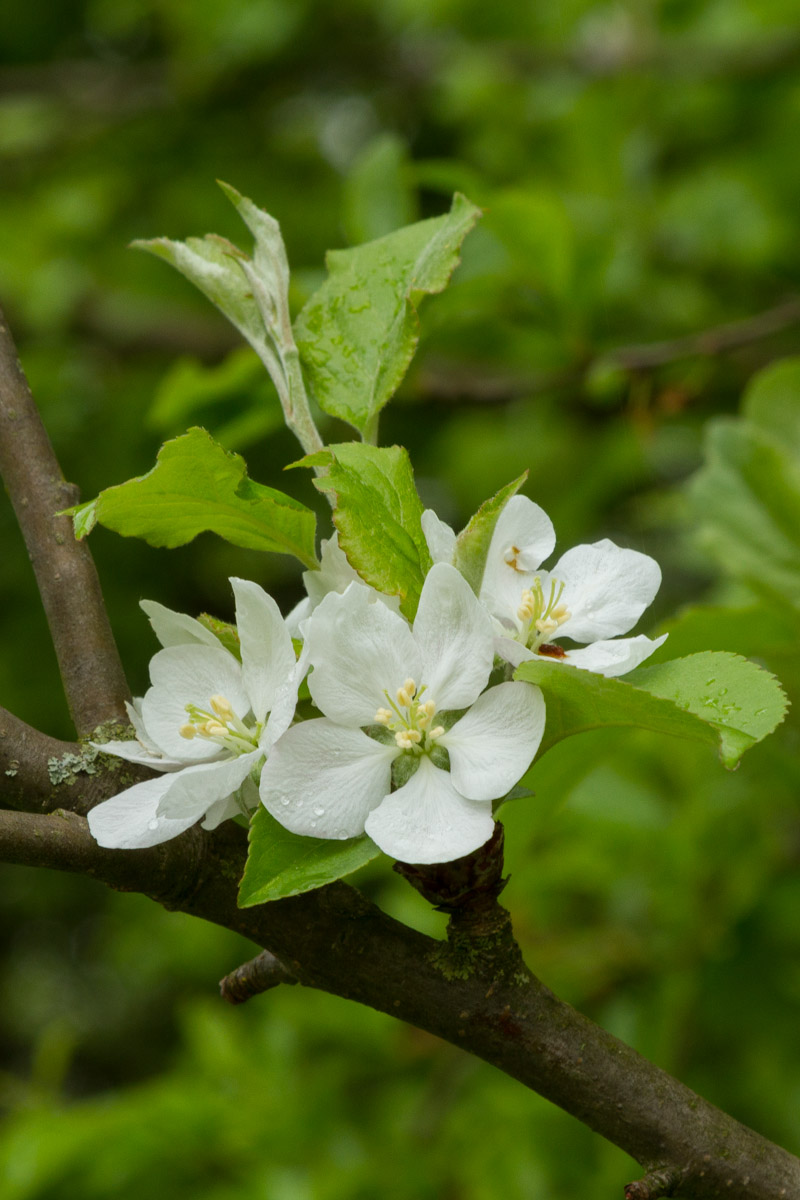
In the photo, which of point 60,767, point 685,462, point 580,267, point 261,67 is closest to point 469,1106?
point 580,267

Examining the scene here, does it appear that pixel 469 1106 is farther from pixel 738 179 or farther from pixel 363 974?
pixel 738 179

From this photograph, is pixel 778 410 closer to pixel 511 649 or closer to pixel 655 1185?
pixel 511 649

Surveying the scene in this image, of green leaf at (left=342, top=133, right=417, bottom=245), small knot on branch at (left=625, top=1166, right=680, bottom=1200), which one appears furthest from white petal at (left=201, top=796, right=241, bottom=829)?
green leaf at (left=342, top=133, right=417, bottom=245)

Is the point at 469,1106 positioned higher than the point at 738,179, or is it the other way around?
the point at 738,179

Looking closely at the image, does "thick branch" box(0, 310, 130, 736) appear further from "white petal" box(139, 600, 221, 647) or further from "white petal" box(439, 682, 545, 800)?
"white petal" box(439, 682, 545, 800)

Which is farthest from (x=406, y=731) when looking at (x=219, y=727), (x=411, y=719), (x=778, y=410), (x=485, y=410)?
(x=485, y=410)

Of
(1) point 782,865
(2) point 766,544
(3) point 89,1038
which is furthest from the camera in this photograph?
(3) point 89,1038

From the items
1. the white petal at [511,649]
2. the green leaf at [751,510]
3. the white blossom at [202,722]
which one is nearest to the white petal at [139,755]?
the white blossom at [202,722]
